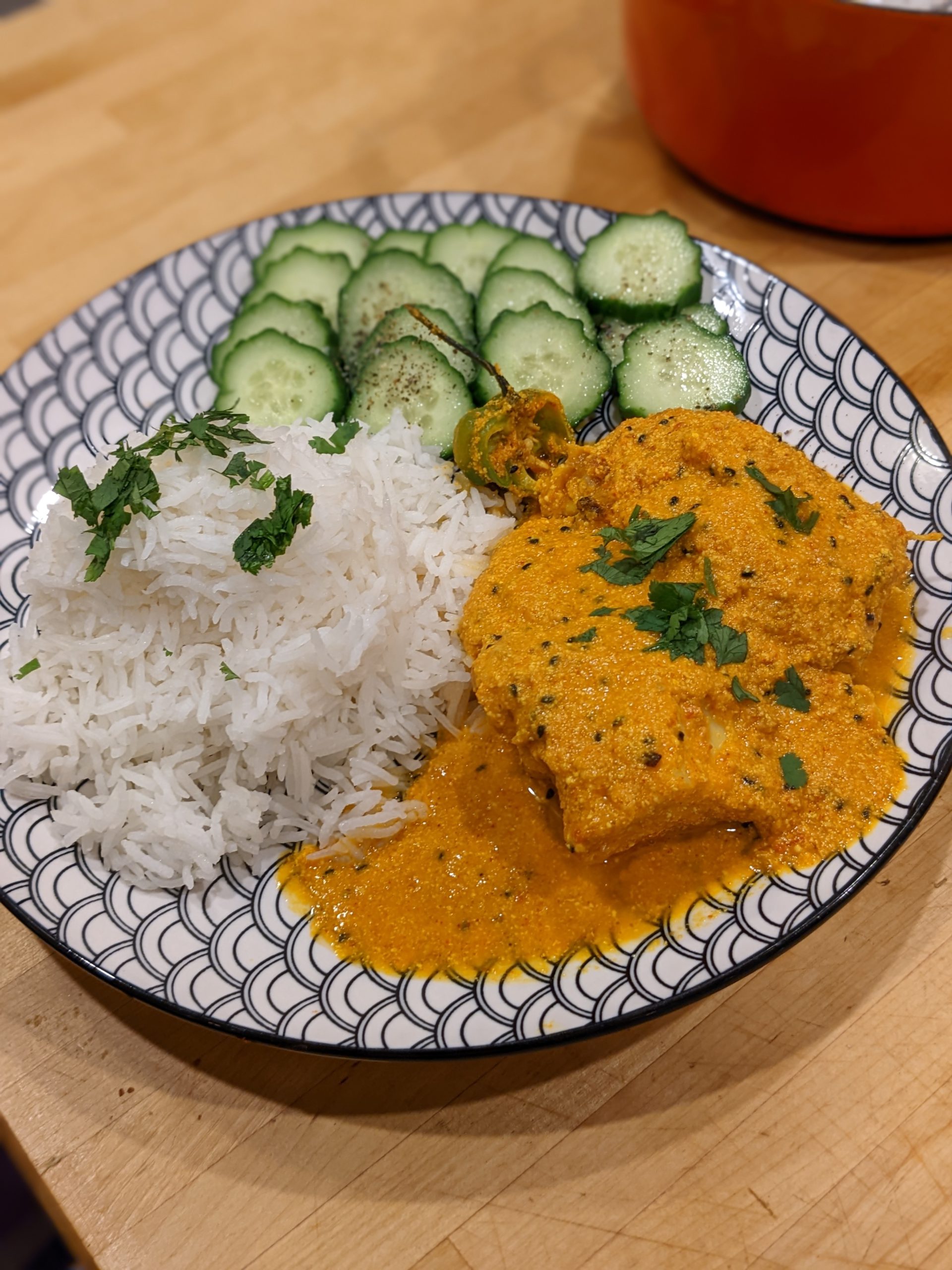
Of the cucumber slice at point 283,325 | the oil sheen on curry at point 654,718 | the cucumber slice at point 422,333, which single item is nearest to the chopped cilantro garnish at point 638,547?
the oil sheen on curry at point 654,718

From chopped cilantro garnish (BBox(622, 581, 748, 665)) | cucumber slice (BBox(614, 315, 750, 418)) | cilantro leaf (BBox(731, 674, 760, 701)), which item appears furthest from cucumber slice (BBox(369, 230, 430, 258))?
cilantro leaf (BBox(731, 674, 760, 701))

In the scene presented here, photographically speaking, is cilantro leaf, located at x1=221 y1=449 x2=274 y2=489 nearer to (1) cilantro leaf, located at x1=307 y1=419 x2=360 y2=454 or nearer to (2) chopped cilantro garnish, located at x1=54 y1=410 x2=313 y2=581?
(2) chopped cilantro garnish, located at x1=54 y1=410 x2=313 y2=581

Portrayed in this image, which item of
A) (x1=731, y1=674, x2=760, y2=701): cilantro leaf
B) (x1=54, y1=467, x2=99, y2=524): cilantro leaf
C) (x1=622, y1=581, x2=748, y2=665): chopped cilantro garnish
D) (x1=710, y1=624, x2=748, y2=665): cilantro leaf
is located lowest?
(x1=731, y1=674, x2=760, y2=701): cilantro leaf

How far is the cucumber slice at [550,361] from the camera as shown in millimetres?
3660

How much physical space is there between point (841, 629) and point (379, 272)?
2.23 metres

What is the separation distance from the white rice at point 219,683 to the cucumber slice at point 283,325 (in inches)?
33.1

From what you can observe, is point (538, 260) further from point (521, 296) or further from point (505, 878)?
point (505, 878)

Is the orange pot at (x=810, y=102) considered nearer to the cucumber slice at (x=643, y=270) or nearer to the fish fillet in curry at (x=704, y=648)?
the cucumber slice at (x=643, y=270)

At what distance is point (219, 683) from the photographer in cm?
301

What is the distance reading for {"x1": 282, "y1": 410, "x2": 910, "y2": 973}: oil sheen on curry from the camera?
8.73 feet

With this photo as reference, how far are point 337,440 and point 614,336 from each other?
46.4 inches

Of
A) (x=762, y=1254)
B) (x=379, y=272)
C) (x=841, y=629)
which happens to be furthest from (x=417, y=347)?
(x=762, y=1254)

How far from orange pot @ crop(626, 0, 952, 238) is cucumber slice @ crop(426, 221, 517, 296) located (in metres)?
0.96

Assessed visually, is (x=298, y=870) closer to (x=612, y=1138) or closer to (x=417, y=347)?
(x=612, y=1138)
